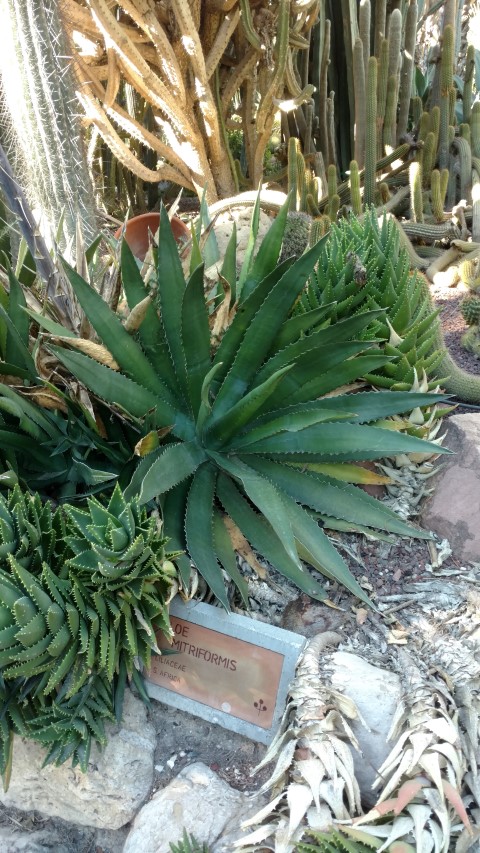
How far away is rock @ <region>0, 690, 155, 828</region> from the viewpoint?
83.2 inches

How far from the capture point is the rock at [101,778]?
2.11 m

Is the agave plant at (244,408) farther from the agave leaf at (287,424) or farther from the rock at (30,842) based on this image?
the rock at (30,842)

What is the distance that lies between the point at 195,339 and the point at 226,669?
1106 mm

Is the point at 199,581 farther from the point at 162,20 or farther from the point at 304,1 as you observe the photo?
the point at 304,1

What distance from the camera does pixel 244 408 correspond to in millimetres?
2180

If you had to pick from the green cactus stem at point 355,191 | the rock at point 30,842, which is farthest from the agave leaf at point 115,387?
the green cactus stem at point 355,191

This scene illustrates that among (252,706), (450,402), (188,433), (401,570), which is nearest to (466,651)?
(401,570)

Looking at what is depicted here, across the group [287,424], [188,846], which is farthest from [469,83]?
[188,846]

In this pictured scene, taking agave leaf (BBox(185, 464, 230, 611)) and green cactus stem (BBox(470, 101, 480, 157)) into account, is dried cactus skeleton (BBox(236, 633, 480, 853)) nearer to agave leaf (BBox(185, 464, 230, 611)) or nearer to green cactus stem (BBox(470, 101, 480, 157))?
agave leaf (BBox(185, 464, 230, 611))

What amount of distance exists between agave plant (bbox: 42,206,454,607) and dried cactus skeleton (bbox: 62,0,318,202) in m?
3.37

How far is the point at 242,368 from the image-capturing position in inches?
93.2

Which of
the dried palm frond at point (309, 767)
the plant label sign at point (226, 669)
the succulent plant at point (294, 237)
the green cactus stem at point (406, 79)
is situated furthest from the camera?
the green cactus stem at point (406, 79)

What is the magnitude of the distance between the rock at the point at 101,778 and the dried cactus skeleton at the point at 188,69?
4.35 metres

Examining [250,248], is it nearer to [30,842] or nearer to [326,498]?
[326,498]
